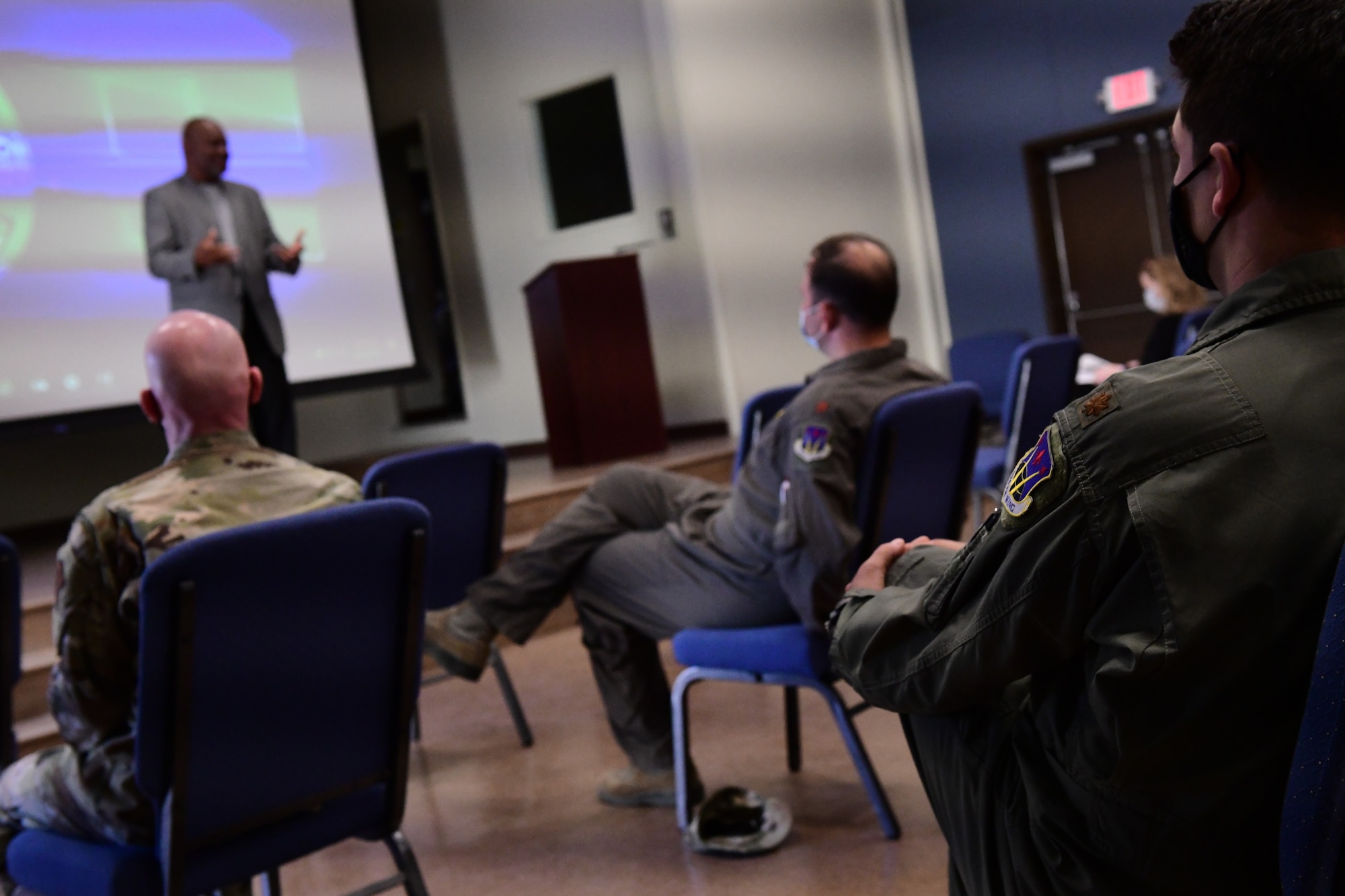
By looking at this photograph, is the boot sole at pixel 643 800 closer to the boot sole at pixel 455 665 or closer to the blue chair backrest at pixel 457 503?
the boot sole at pixel 455 665

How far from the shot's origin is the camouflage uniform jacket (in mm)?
1642

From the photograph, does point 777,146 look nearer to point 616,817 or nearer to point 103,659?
point 616,817

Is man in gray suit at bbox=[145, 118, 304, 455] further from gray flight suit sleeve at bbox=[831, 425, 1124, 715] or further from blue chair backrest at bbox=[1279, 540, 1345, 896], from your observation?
blue chair backrest at bbox=[1279, 540, 1345, 896]

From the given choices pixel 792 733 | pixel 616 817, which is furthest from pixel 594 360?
pixel 616 817

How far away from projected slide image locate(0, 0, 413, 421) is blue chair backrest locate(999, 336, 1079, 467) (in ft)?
12.4

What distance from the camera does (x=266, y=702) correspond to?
63.8 inches

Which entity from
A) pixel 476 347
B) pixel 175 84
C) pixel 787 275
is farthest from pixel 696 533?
pixel 476 347

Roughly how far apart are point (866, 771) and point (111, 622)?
52.7 inches

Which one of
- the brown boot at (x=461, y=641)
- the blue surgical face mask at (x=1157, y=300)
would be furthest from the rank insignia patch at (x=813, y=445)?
the blue surgical face mask at (x=1157, y=300)

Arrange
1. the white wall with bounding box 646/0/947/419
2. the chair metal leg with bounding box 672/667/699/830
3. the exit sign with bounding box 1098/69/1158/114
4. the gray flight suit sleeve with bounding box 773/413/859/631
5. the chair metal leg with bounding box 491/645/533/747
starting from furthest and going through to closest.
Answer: the exit sign with bounding box 1098/69/1158/114 < the white wall with bounding box 646/0/947/419 < the chair metal leg with bounding box 491/645/533/747 < the chair metal leg with bounding box 672/667/699/830 < the gray flight suit sleeve with bounding box 773/413/859/631

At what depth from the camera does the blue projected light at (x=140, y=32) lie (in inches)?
217

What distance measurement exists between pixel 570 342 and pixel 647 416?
2.08 ft

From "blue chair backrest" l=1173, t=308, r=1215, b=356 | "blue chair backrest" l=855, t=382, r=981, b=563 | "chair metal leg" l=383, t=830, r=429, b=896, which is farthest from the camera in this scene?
"blue chair backrest" l=1173, t=308, r=1215, b=356

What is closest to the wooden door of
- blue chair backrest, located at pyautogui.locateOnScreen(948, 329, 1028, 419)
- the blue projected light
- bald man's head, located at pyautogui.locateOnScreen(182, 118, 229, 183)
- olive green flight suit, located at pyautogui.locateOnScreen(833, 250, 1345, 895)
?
blue chair backrest, located at pyautogui.locateOnScreen(948, 329, 1028, 419)
